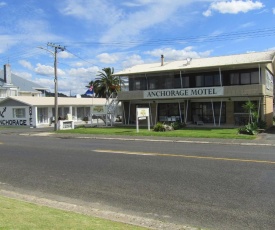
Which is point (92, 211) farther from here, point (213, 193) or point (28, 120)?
point (28, 120)

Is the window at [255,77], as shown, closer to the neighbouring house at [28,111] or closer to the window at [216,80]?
the window at [216,80]

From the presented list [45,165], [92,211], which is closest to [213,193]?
[92,211]

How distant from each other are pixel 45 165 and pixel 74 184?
3.15 metres

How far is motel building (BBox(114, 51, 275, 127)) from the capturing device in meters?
28.9

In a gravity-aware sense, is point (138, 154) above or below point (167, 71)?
below

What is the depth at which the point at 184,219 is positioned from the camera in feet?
19.3

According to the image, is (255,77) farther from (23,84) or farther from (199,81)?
(23,84)

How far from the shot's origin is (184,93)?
30.9 meters

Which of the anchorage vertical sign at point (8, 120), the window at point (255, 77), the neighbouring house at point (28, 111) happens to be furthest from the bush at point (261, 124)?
the anchorage vertical sign at point (8, 120)

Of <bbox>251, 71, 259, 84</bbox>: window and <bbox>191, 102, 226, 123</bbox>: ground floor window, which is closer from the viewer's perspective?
<bbox>251, 71, 259, 84</bbox>: window

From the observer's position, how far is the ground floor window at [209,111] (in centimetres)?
3136

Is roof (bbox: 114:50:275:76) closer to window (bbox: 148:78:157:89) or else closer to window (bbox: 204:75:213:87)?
window (bbox: 148:78:157:89)

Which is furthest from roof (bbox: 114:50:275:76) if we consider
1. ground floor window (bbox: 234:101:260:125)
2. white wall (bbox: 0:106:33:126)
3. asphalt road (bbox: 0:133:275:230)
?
asphalt road (bbox: 0:133:275:230)

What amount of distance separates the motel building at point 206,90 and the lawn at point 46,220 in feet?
79.9
